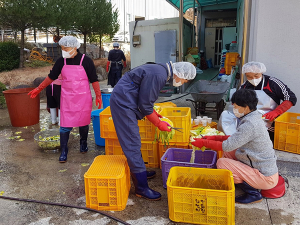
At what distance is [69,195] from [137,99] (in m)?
1.60

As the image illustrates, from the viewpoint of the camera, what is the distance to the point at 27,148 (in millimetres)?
5465

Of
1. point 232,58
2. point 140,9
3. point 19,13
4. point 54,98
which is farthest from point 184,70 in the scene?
point 140,9

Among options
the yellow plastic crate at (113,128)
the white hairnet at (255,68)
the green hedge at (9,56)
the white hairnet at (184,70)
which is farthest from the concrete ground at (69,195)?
the green hedge at (9,56)

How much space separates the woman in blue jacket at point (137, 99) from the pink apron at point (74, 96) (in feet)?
4.71

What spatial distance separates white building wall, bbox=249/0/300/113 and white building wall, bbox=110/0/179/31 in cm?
2684

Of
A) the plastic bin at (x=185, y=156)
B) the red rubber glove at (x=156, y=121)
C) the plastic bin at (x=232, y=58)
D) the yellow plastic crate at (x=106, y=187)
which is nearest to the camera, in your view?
the yellow plastic crate at (x=106, y=187)

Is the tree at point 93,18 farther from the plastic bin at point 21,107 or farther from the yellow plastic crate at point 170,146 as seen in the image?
the yellow plastic crate at point 170,146

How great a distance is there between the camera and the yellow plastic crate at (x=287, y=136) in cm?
413

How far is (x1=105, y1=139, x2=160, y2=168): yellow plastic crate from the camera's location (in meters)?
4.34

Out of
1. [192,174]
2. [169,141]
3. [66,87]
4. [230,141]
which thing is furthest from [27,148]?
[230,141]

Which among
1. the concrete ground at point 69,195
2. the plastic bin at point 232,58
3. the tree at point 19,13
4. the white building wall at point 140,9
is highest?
the white building wall at point 140,9

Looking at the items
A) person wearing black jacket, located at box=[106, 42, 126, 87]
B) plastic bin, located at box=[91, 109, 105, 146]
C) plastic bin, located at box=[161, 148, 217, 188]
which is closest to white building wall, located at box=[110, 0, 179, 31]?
person wearing black jacket, located at box=[106, 42, 126, 87]

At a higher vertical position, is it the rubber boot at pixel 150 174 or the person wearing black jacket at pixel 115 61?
the person wearing black jacket at pixel 115 61

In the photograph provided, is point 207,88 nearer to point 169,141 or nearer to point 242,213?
point 169,141
